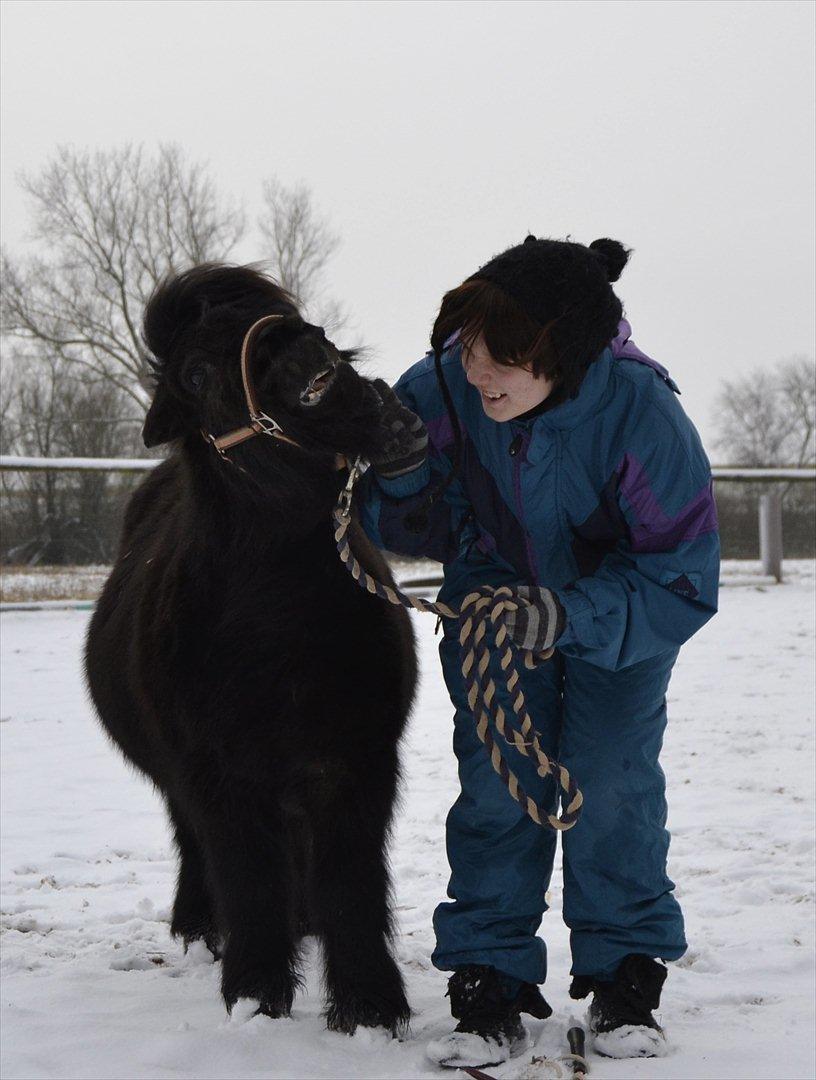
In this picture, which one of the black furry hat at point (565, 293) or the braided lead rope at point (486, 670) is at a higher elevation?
the black furry hat at point (565, 293)

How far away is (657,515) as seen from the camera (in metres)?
2.15

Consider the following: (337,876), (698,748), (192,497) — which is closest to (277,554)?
(192,497)

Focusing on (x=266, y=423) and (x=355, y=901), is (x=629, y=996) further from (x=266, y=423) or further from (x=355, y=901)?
(x=266, y=423)

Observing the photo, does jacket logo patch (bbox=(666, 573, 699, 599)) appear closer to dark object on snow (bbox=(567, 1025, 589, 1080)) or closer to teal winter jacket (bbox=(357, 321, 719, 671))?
teal winter jacket (bbox=(357, 321, 719, 671))

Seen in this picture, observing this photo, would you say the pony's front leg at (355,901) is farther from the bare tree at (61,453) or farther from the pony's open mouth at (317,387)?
the bare tree at (61,453)

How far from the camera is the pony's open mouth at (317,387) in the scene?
213 centimetres

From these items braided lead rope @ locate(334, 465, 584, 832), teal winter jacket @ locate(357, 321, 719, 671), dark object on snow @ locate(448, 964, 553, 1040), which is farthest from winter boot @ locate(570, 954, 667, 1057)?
teal winter jacket @ locate(357, 321, 719, 671)

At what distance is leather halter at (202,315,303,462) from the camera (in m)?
2.19

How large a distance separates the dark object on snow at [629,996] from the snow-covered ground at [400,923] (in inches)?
3.2

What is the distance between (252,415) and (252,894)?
99cm

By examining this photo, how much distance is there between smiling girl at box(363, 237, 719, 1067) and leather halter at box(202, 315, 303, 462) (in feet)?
0.69

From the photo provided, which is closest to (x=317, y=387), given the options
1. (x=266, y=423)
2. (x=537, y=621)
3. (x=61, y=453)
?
(x=266, y=423)

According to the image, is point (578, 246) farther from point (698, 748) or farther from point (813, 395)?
point (813, 395)

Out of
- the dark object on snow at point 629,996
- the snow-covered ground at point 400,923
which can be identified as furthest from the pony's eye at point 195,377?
the dark object on snow at point 629,996
